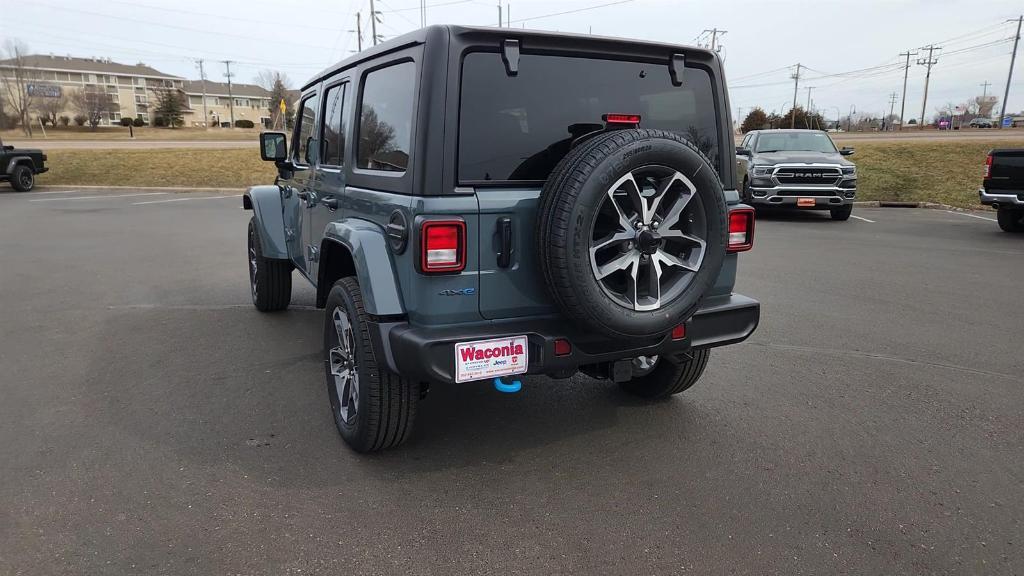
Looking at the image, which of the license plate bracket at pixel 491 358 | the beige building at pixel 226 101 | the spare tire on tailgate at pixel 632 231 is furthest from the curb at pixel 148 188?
the beige building at pixel 226 101

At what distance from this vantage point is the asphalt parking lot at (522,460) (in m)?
2.63

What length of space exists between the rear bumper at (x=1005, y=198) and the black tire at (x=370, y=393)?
36.0ft

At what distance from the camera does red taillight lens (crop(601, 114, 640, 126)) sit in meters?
2.99

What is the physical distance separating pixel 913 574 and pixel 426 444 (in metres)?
2.18

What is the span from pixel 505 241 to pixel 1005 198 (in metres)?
10.8

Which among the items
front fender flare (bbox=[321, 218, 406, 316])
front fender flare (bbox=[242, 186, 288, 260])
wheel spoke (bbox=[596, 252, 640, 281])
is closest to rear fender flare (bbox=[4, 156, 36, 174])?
front fender flare (bbox=[242, 186, 288, 260])

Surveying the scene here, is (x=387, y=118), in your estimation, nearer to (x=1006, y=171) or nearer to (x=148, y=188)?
(x=1006, y=171)

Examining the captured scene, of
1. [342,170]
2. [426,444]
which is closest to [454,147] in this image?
[342,170]

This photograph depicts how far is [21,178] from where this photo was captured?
64.1ft

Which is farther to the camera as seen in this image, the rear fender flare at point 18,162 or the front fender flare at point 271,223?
the rear fender flare at point 18,162

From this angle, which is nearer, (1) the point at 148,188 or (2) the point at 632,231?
(2) the point at 632,231

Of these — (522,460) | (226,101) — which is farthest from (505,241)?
(226,101)

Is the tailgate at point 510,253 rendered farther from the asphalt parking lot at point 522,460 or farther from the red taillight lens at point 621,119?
the asphalt parking lot at point 522,460

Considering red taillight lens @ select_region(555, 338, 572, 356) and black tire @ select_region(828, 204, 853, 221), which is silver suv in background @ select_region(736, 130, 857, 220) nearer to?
black tire @ select_region(828, 204, 853, 221)
